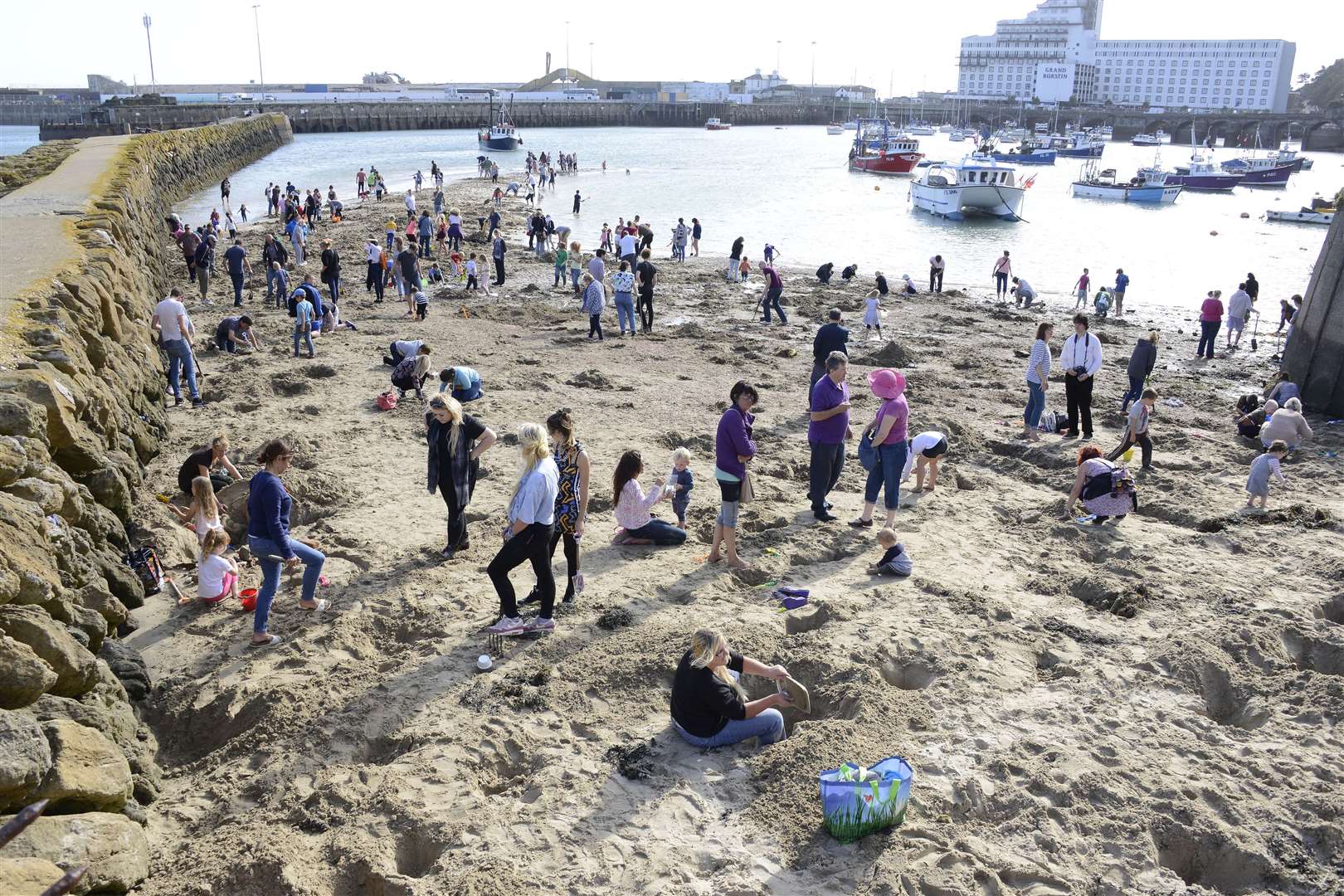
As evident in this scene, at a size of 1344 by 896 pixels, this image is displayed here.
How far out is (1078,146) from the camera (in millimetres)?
94750

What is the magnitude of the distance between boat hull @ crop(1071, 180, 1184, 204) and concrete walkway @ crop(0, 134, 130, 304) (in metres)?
53.9

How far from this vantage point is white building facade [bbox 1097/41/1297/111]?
168m

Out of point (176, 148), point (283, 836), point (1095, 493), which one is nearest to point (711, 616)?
point (283, 836)

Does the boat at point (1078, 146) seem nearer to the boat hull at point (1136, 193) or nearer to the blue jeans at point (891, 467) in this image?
the boat hull at point (1136, 193)

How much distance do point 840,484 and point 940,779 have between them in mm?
5293

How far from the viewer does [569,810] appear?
199 inches

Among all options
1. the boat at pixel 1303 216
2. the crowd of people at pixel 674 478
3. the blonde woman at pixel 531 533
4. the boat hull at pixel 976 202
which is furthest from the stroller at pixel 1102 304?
the boat at pixel 1303 216

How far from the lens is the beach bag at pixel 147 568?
7488mm

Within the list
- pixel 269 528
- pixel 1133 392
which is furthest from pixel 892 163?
pixel 269 528

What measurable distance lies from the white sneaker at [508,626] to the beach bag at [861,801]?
8.86ft

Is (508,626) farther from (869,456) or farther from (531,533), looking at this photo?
(869,456)

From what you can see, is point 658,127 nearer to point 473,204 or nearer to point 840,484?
point 473,204

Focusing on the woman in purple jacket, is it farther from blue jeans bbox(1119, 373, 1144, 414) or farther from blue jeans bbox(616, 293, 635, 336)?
blue jeans bbox(616, 293, 635, 336)

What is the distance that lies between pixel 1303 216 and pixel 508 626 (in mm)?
54051
